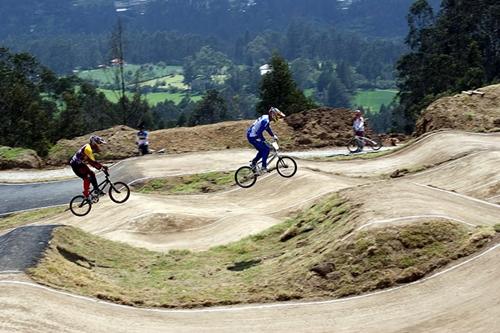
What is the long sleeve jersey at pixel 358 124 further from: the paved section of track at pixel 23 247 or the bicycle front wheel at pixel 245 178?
the paved section of track at pixel 23 247

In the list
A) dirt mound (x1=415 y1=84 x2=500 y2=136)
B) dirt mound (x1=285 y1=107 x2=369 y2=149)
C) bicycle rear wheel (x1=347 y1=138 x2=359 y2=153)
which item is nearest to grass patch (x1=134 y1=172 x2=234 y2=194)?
bicycle rear wheel (x1=347 y1=138 x2=359 y2=153)

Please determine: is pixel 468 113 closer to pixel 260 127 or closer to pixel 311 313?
pixel 260 127

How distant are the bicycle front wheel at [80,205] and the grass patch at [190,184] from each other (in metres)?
5.96

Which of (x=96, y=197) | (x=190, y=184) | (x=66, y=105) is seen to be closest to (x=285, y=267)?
(x=96, y=197)

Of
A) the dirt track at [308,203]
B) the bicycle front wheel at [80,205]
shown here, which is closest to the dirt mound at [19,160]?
the dirt track at [308,203]

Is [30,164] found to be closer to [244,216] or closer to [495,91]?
[244,216]

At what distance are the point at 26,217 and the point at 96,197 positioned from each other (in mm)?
6367

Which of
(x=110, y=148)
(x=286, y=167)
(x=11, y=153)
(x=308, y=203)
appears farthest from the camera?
(x=110, y=148)

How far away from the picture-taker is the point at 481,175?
87.8ft

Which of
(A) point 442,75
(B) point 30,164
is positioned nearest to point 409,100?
(A) point 442,75

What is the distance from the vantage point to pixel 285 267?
1898cm

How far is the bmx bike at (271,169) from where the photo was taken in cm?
2797

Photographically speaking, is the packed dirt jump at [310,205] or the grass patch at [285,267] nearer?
the packed dirt jump at [310,205]

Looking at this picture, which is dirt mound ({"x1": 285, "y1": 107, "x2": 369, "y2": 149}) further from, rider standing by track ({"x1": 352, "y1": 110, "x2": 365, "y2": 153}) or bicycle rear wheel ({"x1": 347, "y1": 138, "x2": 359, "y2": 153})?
rider standing by track ({"x1": 352, "y1": 110, "x2": 365, "y2": 153})
